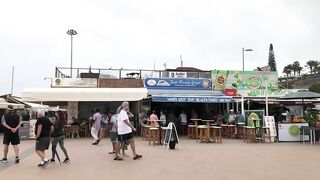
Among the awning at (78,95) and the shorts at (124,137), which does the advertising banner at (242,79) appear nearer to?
the awning at (78,95)

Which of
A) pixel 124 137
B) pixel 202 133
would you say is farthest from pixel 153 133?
pixel 124 137

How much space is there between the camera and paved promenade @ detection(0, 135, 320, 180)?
26.2 feet

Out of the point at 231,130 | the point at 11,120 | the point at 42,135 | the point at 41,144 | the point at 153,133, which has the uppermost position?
the point at 11,120

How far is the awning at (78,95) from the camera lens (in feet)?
59.2

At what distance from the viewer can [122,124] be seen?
10.1 m

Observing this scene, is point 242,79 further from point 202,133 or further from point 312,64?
point 312,64

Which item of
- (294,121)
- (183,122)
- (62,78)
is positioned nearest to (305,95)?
(294,121)

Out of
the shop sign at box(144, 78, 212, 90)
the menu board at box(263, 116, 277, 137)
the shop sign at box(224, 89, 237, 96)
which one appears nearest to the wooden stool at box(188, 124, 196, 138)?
the menu board at box(263, 116, 277, 137)

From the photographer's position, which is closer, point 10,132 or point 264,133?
point 10,132

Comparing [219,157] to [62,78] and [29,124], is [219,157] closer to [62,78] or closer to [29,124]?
[29,124]

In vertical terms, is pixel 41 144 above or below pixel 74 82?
below

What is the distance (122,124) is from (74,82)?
12418mm

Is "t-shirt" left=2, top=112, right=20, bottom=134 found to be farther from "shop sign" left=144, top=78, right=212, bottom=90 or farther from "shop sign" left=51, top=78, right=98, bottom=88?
"shop sign" left=144, top=78, right=212, bottom=90

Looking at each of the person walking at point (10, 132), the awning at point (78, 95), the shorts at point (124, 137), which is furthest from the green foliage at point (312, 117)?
the person walking at point (10, 132)
